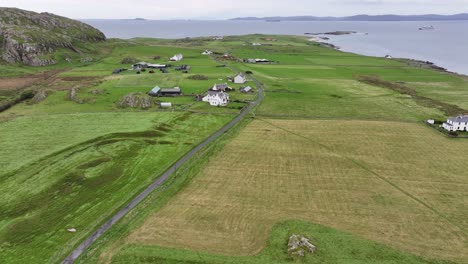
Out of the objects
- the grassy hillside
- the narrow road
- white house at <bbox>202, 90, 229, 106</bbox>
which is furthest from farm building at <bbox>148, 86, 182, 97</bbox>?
the grassy hillside

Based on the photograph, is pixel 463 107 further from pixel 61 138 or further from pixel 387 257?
pixel 61 138

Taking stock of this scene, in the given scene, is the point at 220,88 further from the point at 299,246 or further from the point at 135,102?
the point at 299,246

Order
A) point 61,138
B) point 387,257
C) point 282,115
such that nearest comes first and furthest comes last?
point 387,257, point 61,138, point 282,115

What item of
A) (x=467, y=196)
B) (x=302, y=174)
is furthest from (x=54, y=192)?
(x=467, y=196)

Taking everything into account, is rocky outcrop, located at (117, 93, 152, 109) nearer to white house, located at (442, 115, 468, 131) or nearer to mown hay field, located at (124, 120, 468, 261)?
mown hay field, located at (124, 120, 468, 261)

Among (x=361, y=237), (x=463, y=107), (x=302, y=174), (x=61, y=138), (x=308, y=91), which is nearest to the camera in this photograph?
(x=361, y=237)

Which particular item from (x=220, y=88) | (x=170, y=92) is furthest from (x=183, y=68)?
(x=220, y=88)

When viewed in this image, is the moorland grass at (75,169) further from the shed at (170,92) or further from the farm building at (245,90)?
the farm building at (245,90)
